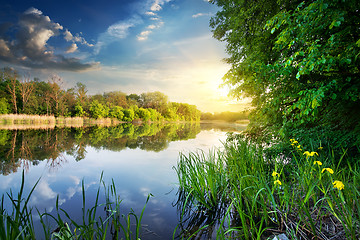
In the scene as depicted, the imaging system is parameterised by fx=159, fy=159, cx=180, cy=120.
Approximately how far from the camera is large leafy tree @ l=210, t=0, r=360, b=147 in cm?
290

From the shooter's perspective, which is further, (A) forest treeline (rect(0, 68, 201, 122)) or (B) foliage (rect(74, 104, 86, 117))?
(B) foliage (rect(74, 104, 86, 117))

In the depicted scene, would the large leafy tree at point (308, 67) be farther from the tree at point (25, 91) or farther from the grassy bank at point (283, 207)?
the tree at point (25, 91)

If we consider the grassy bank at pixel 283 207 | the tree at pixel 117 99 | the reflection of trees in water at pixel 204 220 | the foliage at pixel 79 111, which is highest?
the tree at pixel 117 99

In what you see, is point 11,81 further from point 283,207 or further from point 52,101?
point 283,207

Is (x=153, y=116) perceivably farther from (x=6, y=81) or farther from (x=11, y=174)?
(x=11, y=174)

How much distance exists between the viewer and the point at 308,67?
325cm

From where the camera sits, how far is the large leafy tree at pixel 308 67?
9.52 ft

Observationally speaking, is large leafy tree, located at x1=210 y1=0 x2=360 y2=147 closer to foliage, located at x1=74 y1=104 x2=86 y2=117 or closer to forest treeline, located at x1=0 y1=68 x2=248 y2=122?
forest treeline, located at x1=0 y1=68 x2=248 y2=122

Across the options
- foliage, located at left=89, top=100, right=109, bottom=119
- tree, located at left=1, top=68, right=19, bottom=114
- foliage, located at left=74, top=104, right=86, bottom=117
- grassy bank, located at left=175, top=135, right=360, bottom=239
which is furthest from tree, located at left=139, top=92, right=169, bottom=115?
grassy bank, located at left=175, top=135, right=360, bottom=239

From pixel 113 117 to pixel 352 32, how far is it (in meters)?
45.7

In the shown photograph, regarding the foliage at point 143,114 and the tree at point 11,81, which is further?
the foliage at point 143,114

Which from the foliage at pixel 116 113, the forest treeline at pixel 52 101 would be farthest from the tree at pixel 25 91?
the foliage at pixel 116 113

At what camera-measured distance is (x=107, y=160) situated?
6.27 meters

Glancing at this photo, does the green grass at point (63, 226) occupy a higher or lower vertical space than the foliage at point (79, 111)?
lower
